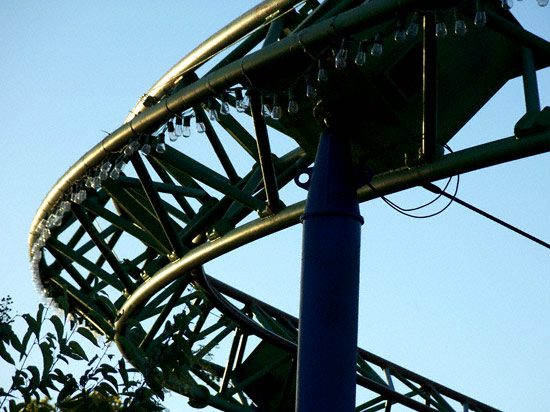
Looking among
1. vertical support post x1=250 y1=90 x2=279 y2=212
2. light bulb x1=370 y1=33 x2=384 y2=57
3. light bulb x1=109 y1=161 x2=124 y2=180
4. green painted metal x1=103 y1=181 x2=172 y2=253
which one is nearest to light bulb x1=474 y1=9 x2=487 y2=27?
light bulb x1=370 y1=33 x2=384 y2=57

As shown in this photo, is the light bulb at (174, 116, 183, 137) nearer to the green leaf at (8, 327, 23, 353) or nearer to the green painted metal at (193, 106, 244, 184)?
the green painted metal at (193, 106, 244, 184)

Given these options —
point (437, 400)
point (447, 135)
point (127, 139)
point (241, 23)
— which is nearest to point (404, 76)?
point (447, 135)

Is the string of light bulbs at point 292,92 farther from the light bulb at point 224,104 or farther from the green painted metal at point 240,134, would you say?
the green painted metal at point 240,134

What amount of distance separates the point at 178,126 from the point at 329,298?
2.86 meters

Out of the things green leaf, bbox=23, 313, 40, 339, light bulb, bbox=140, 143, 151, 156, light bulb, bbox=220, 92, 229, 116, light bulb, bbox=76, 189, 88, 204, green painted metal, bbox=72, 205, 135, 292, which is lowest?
green leaf, bbox=23, 313, 40, 339

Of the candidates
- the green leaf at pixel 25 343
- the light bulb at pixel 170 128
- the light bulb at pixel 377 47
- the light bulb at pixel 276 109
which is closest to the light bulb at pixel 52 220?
the light bulb at pixel 170 128

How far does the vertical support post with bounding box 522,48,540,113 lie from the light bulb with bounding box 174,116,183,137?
3591 millimetres

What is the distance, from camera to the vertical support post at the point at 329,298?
7301 millimetres

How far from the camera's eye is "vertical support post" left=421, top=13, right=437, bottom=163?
7432mm

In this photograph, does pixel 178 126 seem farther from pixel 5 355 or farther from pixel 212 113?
pixel 5 355

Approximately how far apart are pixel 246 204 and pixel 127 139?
1617 millimetres

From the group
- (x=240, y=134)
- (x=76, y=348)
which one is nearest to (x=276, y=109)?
(x=240, y=134)

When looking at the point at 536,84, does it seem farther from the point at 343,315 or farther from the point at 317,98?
the point at 343,315

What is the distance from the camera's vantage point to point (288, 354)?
1622 cm
